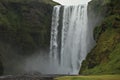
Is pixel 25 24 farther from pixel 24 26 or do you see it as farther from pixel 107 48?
pixel 107 48

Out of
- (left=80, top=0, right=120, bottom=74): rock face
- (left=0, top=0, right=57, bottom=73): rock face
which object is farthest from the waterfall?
(left=80, top=0, right=120, bottom=74): rock face

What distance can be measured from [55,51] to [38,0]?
23911mm

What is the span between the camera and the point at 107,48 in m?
81.2

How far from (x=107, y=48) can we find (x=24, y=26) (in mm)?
49250

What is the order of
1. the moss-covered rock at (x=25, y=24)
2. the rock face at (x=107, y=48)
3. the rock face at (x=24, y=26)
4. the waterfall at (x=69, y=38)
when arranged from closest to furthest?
the rock face at (x=107, y=48) < the waterfall at (x=69, y=38) < the rock face at (x=24, y=26) < the moss-covered rock at (x=25, y=24)

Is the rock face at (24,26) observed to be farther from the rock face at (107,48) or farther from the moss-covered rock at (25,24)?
the rock face at (107,48)

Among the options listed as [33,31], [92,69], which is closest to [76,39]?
[33,31]

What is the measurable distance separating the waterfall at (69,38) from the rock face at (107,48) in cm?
2254

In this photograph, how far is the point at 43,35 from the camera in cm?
12450

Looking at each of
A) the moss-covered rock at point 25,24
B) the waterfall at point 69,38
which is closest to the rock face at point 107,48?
the waterfall at point 69,38

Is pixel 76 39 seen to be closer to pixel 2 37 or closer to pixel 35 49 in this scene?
pixel 35 49

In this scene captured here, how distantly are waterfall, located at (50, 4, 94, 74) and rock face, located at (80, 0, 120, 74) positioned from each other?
22.5 meters

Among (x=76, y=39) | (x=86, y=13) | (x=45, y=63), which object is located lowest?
(x=45, y=63)

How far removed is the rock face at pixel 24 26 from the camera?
117812 mm
